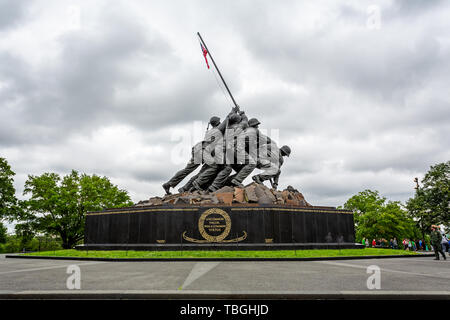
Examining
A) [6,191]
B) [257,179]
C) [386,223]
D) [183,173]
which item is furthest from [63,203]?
[386,223]

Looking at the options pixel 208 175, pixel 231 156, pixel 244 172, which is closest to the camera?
pixel 244 172

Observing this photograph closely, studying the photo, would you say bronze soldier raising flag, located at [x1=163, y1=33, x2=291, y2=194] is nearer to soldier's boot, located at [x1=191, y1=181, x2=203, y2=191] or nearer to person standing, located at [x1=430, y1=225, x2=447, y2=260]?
soldier's boot, located at [x1=191, y1=181, x2=203, y2=191]

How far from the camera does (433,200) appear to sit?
37125mm

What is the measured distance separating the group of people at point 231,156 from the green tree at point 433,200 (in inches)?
976

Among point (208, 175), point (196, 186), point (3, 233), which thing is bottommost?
point (3, 233)

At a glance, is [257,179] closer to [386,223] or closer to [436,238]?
[436,238]

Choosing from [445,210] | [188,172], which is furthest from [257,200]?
[445,210]

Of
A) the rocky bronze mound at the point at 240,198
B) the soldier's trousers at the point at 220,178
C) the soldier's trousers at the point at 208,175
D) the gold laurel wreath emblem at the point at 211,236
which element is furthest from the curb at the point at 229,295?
the soldier's trousers at the point at 208,175

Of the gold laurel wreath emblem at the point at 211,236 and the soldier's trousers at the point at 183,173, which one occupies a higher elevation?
the soldier's trousers at the point at 183,173

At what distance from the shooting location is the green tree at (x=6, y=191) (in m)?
30.4

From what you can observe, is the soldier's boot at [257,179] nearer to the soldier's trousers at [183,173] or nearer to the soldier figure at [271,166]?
the soldier figure at [271,166]

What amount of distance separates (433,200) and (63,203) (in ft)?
148
